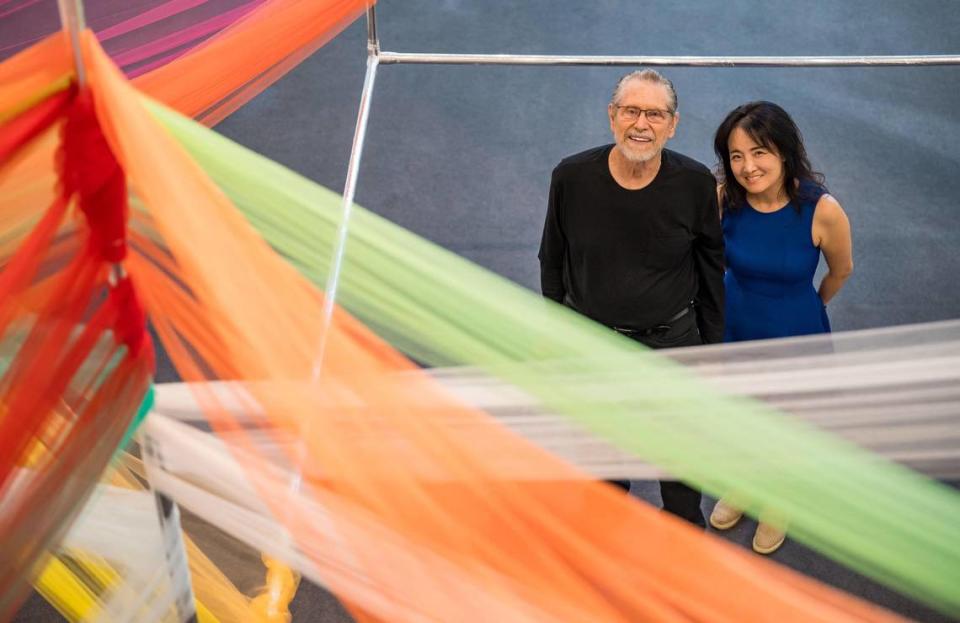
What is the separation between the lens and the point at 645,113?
5.81 feet

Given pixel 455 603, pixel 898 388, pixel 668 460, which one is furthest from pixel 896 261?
pixel 455 603

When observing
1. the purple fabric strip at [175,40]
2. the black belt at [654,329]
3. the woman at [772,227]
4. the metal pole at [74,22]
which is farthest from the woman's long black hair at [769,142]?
the metal pole at [74,22]

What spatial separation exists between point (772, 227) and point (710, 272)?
172mm

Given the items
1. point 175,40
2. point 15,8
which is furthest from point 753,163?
point 15,8

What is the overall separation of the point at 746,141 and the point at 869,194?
153 cm

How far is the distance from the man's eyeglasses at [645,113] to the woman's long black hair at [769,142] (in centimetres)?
23

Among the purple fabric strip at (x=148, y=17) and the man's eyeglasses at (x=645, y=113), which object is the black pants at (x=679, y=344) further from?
the purple fabric strip at (x=148, y=17)

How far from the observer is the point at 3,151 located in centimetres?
97

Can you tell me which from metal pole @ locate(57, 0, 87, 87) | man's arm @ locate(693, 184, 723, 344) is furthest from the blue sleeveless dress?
metal pole @ locate(57, 0, 87, 87)

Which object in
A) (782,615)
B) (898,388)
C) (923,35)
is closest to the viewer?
(782,615)

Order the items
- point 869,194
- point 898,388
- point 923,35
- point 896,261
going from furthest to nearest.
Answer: point 923,35 < point 869,194 < point 896,261 < point 898,388

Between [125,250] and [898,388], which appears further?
[898,388]

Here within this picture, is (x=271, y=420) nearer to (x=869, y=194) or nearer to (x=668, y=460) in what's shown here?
(x=668, y=460)

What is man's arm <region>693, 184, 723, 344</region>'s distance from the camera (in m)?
1.90
